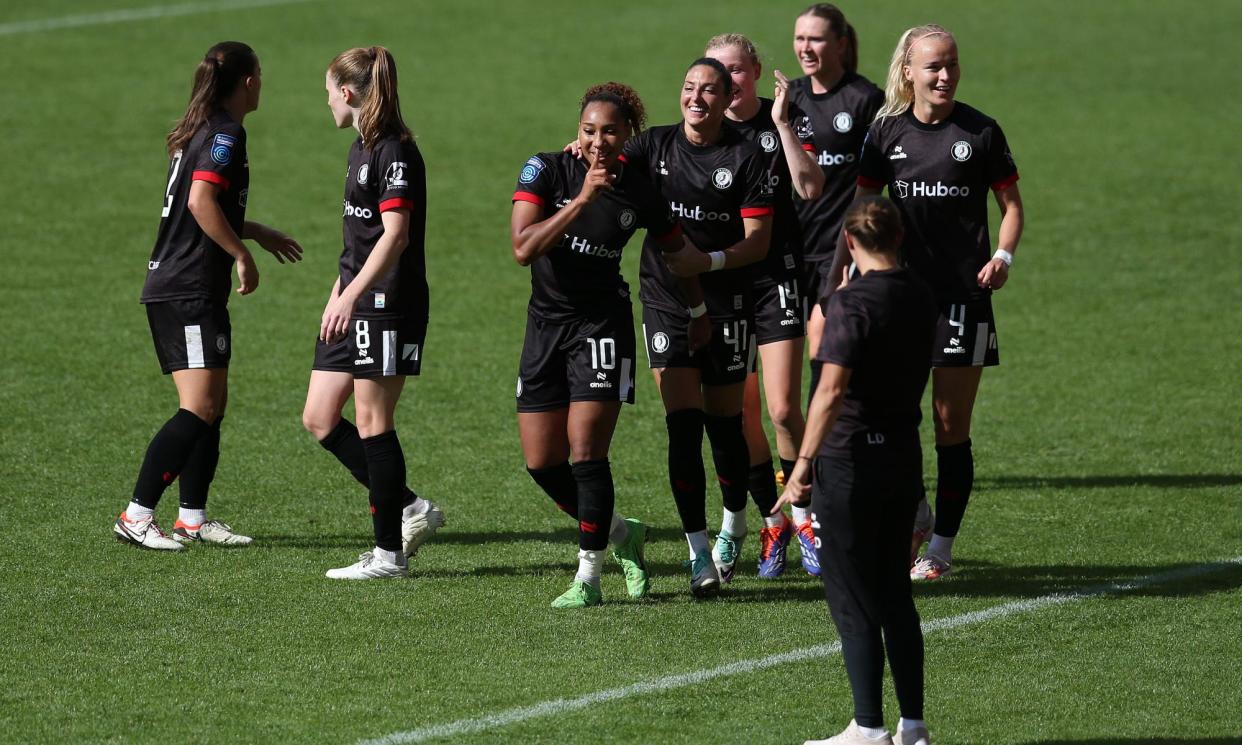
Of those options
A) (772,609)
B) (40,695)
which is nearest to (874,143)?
(772,609)

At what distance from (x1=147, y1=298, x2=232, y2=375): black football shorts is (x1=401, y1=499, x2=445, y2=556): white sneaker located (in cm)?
121

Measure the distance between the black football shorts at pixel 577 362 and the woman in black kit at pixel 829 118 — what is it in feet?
5.97

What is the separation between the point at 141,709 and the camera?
19.2ft

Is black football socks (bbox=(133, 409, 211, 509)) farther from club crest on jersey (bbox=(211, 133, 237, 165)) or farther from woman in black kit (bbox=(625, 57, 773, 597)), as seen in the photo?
woman in black kit (bbox=(625, 57, 773, 597))

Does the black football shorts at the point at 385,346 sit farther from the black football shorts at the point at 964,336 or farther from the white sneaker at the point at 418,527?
the black football shorts at the point at 964,336

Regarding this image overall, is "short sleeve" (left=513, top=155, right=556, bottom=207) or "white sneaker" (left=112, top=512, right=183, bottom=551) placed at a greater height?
"short sleeve" (left=513, top=155, right=556, bottom=207)

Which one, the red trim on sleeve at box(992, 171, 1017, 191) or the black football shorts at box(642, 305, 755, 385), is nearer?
the black football shorts at box(642, 305, 755, 385)

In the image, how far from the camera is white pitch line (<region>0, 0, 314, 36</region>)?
2252 cm

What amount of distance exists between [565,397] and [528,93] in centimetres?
1385

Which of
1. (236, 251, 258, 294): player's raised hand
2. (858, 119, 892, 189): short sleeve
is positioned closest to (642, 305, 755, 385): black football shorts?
(858, 119, 892, 189): short sleeve

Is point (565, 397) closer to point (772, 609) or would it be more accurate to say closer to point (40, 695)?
point (772, 609)

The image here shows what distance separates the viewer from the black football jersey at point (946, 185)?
24.9ft

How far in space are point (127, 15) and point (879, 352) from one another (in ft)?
67.4

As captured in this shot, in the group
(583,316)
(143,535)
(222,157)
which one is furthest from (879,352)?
(143,535)
